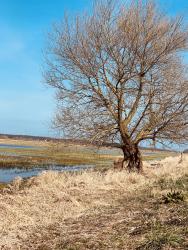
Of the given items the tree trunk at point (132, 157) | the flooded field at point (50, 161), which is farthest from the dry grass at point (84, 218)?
the tree trunk at point (132, 157)

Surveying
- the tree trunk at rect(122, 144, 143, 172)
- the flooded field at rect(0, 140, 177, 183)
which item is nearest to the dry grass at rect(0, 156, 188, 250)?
the flooded field at rect(0, 140, 177, 183)

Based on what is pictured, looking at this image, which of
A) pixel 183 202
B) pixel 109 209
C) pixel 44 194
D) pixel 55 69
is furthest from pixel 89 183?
pixel 55 69

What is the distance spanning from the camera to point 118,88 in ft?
59.8

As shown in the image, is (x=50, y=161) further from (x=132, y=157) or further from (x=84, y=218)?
(x=84, y=218)

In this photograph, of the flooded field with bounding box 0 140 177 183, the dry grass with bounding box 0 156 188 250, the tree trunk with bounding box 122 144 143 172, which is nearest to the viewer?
the dry grass with bounding box 0 156 188 250

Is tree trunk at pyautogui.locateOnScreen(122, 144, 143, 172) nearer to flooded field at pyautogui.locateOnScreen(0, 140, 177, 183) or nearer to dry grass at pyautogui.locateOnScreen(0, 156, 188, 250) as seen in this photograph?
flooded field at pyautogui.locateOnScreen(0, 140, 177, 183)

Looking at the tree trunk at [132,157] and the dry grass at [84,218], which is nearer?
the dry grass at [84,218]

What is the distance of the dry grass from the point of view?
6.49 meters

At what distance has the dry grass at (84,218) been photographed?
6488mm

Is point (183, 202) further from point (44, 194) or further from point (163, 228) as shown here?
point (44, 194)

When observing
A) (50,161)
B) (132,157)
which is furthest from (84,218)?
(50,161)

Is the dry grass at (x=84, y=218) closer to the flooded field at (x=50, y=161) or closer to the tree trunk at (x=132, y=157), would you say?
the flooded field at (x=50, y=161)

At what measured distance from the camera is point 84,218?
8562 mm

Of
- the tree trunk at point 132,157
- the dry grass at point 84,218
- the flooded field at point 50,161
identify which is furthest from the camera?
the tree trunk at point 132,157
